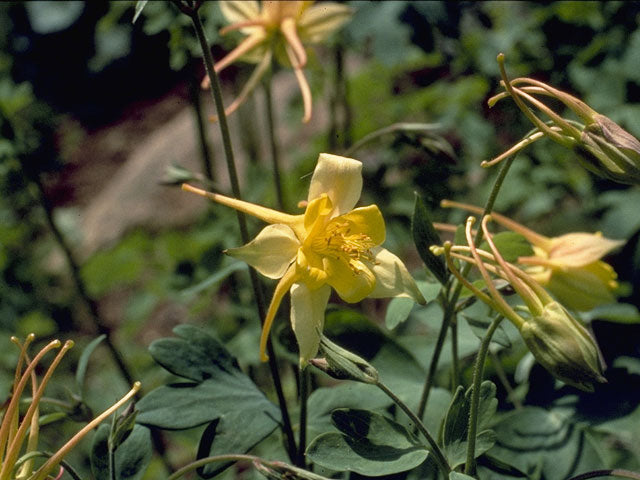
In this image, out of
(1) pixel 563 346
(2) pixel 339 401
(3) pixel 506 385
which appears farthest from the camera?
(3) pixel 506 385

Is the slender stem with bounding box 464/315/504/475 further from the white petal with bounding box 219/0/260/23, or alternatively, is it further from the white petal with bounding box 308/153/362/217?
the white petal with bounding box 219/0/260/23

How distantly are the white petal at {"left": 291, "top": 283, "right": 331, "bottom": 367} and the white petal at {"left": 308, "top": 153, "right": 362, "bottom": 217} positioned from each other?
0.10 m

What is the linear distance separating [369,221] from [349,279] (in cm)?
7

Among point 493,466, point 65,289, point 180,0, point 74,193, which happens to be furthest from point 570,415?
point 74,193

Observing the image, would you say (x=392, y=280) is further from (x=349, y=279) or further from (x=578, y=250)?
(x=578, y=250)

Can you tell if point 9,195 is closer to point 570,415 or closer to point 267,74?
point 267,74

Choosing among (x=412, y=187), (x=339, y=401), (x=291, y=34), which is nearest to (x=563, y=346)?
(x=339, y=401)

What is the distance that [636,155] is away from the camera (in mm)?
754

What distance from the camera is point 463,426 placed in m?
0.79

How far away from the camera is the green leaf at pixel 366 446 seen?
774mm

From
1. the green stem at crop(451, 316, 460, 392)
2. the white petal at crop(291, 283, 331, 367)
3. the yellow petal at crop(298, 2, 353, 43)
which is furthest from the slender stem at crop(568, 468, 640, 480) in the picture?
the yellow petal at crop(298, 2, 353, 43)

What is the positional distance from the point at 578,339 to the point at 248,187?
44.6 inches

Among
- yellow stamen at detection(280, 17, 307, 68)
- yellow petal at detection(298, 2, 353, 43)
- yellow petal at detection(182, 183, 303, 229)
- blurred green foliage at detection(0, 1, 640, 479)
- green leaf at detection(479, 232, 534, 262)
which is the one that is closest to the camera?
yellow petal at detection(182, 183, 303, 229)

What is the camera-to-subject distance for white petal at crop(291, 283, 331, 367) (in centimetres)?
78
